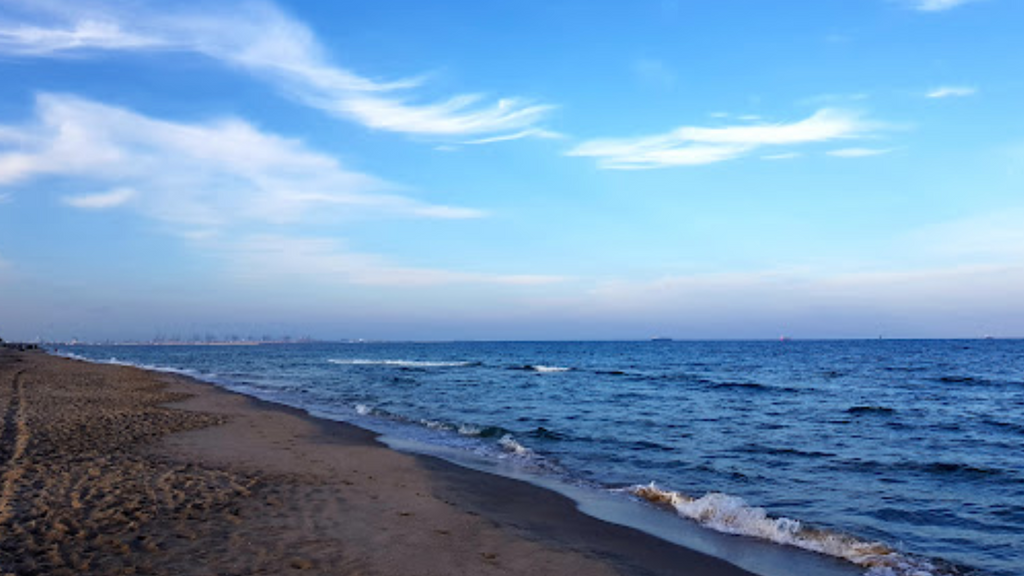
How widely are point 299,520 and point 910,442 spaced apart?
17.3m

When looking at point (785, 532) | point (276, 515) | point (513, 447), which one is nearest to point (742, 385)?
point (513, 447)

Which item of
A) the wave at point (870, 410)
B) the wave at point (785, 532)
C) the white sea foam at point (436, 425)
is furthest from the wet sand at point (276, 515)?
the wave at point (870, 410)

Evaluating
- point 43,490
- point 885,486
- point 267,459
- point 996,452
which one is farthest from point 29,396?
point 996,452

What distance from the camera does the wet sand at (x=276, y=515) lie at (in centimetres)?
730

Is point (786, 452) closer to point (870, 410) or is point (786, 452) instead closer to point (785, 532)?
point (785, 532)

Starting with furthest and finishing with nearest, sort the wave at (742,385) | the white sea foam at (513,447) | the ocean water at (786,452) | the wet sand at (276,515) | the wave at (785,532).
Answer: the wave at (742,385) → the white sea foam at (513,447) → the ocean water at (786,452) → the wave at (785,532) → the wet sand at (276,515)

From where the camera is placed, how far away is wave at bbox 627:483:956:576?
859 centimetres

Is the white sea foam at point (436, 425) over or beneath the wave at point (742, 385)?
over

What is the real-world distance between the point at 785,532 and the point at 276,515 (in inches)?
287

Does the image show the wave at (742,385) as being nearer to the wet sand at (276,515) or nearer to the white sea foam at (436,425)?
the white sea foam at (436,425)

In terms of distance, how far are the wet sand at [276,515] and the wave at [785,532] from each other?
168 centimetres

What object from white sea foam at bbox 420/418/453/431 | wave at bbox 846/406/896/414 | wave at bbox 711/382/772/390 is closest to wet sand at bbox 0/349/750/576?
white sea foam at bbox 420/418/453/431

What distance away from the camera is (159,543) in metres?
7.60

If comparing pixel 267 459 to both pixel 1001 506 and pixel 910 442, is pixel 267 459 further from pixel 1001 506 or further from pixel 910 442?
pixel 910 442
